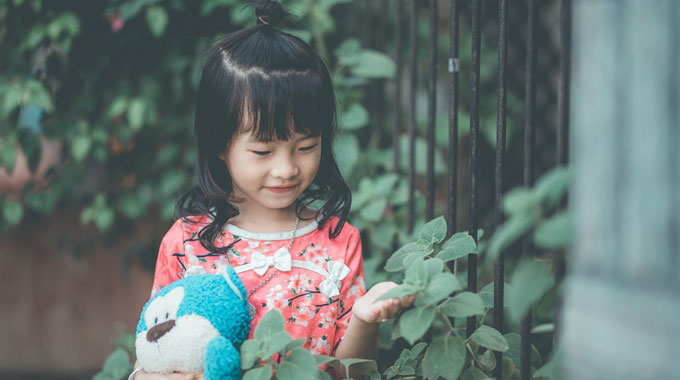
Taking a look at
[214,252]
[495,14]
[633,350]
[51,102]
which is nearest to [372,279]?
[214,252]

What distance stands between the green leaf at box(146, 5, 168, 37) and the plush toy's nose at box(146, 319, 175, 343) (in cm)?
146

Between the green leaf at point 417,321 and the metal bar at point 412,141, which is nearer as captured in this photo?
the green leaf at point 417,321

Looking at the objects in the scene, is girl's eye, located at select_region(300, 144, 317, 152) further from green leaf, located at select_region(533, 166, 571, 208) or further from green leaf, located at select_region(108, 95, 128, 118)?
green leaf, located at select_region(108, 95, 128, 118)

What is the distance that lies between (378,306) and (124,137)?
172 centimetres

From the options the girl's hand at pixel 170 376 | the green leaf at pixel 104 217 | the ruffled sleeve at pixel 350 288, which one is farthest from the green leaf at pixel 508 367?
the green leaf at pixel 104 217

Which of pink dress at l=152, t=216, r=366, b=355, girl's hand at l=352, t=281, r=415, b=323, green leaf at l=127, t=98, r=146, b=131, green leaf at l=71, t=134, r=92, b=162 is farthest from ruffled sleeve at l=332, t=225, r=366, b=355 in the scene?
green leaf at l=71, t=134, r=92, b=162

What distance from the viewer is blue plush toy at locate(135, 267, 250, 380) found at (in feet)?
4.02

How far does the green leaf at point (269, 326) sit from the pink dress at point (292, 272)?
7.1 inches

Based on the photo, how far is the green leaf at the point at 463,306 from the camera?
48.3 inches

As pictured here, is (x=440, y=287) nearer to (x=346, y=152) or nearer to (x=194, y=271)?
(x=194, y=271)

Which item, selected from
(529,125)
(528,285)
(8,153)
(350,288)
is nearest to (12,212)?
(8,153)

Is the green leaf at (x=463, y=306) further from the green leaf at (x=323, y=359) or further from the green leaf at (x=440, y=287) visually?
the green leaf at (x=323, y=359)

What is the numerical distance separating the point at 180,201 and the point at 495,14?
7.55 ft

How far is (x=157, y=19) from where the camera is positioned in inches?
94.7
